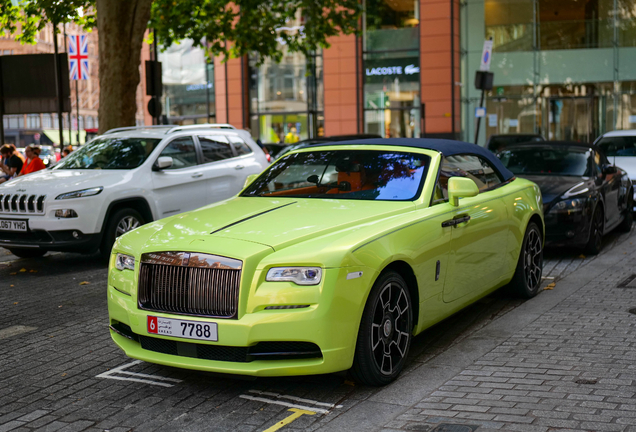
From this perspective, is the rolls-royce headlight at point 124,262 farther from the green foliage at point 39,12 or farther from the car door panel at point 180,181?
the green foliage at point 39,12

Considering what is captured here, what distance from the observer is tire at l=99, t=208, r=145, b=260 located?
10.0 m

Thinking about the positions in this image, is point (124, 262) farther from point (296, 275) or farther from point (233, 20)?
point (233, 20)

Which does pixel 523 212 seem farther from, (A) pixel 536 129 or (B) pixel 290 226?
(A) pixel 536 129

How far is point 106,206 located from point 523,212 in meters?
5.34

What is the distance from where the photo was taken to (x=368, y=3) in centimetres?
3303

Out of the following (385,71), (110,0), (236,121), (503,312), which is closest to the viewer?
(503,312)

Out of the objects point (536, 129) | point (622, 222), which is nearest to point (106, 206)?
point (622, 222)

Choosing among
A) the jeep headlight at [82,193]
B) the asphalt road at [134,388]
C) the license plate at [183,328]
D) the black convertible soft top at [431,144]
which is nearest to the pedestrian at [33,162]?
the jeep headlight at [82,193]

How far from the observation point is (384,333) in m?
4.88

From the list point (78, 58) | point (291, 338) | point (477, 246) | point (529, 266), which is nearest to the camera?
point (291, 338)

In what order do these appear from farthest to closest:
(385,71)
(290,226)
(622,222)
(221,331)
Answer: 1. (385,71)
2. (622,222)
3. (290,226)
4. (221,331)

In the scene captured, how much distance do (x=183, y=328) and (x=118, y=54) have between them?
11.7 meters

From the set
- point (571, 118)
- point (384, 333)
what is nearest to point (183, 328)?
point (384, 333)

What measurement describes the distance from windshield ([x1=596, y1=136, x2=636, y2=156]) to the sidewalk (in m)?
9.30
